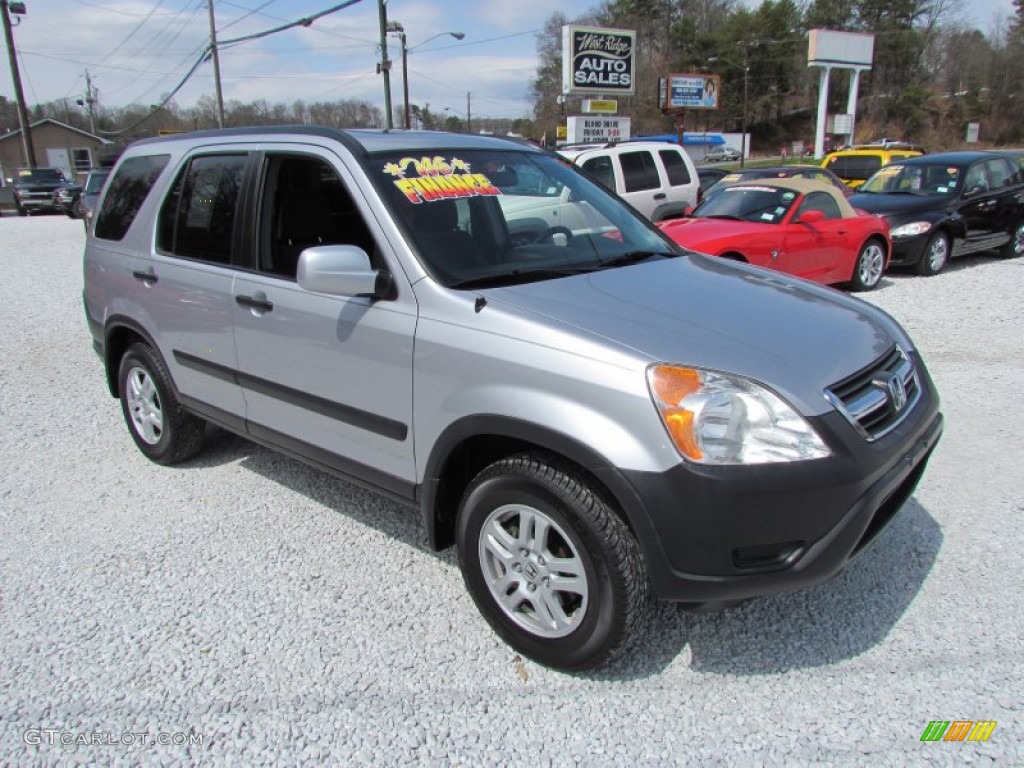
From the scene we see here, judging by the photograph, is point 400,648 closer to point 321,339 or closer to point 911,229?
point 321,339

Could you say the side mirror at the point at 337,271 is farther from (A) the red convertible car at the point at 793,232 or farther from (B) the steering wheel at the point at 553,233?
(A) the red convertible car at the point at 793,232

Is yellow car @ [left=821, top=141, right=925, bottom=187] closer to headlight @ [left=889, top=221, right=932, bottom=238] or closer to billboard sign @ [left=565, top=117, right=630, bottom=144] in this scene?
billboard sign @ [left=565, top=117, right=630, bottom=144]

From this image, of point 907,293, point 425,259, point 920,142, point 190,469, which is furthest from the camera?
point 920,142

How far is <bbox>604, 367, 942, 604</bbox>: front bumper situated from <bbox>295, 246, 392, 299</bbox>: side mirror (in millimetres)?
1189

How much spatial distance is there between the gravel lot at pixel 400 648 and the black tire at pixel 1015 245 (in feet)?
29.3

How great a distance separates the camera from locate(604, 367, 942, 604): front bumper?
2.17 meters

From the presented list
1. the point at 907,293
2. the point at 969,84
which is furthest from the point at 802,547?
the point at 969,84

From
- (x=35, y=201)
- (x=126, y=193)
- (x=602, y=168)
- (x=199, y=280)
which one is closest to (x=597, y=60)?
(x=602, y=168)

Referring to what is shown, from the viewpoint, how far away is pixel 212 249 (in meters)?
3.70

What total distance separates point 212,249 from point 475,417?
1.95 meters

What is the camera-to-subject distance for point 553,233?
333 centimetres

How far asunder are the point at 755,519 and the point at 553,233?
1656mm

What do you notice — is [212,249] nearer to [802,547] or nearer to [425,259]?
[425,259]

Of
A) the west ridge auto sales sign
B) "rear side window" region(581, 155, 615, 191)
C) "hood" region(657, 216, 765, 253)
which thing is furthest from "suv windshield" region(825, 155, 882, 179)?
"hood" region(657, 216, 765, 253)
